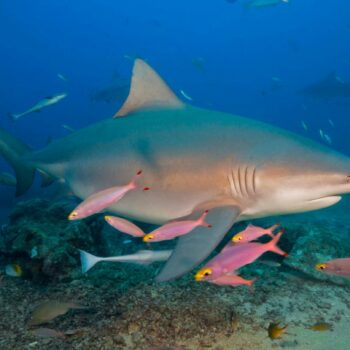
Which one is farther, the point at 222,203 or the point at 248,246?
the point at 222,203

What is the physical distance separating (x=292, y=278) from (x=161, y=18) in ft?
477

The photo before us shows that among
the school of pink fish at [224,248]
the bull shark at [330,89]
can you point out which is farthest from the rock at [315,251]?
the bull shark at [330,89]

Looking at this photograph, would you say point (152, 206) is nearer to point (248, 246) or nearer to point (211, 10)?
point (248, 246)

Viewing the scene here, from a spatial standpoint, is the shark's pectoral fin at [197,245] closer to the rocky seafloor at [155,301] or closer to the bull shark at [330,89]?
the rocky seafloor at [155,301]

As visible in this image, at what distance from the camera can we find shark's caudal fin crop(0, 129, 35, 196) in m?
5.39

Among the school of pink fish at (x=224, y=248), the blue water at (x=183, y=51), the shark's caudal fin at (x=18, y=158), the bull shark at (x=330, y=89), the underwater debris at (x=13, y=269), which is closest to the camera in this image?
the school of pink fish at (x=224, y=248)

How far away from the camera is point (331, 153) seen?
3.24 m

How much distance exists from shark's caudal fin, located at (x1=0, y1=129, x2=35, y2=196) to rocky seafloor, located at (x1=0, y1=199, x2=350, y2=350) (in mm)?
685

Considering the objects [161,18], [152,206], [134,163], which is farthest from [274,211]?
[161,18]

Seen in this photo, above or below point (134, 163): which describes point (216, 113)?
above

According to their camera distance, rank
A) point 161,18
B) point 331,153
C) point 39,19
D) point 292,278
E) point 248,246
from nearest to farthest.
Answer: point 248,246 < point 331,153 < point 292,278 < point 39,19 < point 161,18

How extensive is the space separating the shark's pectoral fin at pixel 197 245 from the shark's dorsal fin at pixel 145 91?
201 centimetres

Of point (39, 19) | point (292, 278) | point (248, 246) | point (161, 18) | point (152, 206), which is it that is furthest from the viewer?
point (161, 18)

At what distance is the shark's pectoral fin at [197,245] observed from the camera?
242cm
